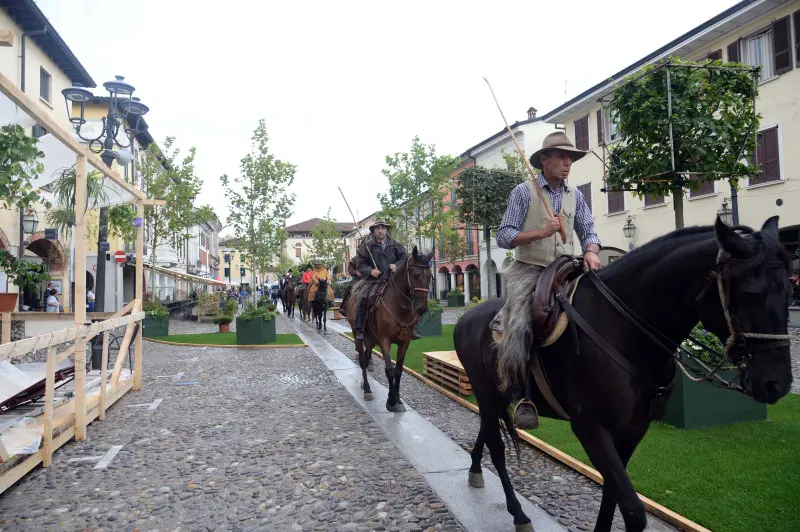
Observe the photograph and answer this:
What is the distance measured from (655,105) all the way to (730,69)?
134 cm

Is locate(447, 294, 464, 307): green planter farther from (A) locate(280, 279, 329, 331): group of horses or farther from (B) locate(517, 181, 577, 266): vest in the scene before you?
(B) locate(517, 181, 577, 266): vest

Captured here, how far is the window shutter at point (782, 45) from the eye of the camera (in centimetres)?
1592

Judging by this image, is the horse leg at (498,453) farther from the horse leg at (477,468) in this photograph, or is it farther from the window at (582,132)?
the window at (582,132)

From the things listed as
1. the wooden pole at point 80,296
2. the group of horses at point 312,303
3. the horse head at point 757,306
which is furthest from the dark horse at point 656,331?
the group of horses at point 312,303

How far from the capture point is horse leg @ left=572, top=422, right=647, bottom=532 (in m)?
2.49

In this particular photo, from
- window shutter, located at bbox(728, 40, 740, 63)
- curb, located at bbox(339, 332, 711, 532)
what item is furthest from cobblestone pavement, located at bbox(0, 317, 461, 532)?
window shutter, located at bbox(728, 40, 740, 63)

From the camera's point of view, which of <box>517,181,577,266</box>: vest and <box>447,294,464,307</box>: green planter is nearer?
<box>517,181,577,266</box>: vest

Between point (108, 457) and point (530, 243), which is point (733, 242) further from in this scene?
point (108, 457)

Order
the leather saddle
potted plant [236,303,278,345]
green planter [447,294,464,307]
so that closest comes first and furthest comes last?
the leather saddle → potted plant [236,303,278,345] → green planter [447,294,464,307]

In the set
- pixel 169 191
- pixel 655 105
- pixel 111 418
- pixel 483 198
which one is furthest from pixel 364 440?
pixel 169 191

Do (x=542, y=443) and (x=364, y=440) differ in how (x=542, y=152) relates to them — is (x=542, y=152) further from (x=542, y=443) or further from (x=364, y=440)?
(x=364, y=440)

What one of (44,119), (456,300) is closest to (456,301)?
(456,300)

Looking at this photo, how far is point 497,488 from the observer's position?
13.8 ft

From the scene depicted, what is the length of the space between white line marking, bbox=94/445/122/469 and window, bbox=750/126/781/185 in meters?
17.9
